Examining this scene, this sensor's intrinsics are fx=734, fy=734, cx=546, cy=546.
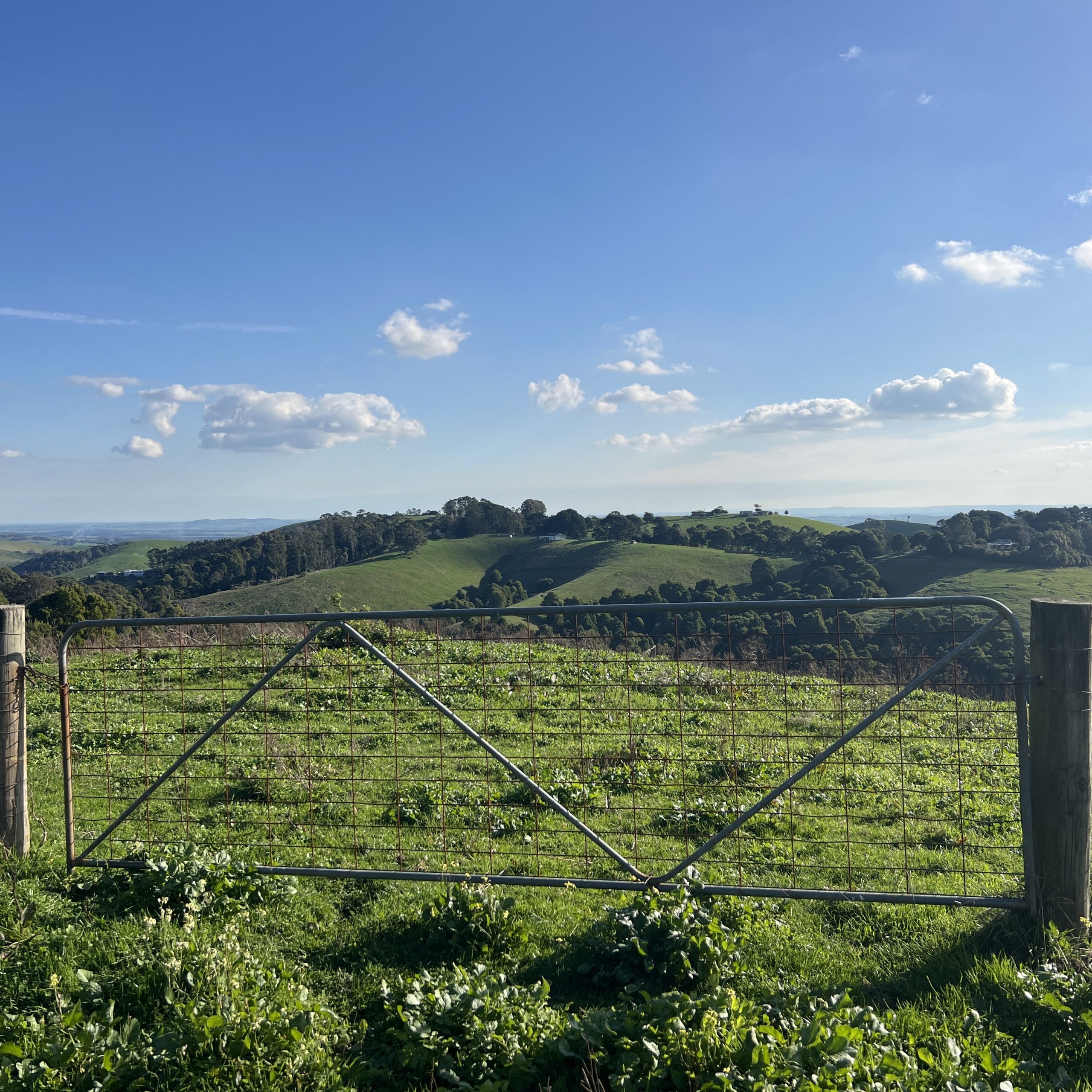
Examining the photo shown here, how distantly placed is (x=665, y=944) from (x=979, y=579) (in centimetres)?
8890

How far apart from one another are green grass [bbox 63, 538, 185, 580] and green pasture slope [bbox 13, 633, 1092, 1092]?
404 ft

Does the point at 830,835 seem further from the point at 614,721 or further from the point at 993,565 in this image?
the point at 993,565

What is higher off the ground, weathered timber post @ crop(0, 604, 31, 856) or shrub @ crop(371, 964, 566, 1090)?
weathered timber post @ crop(0, 604, 31, 856)

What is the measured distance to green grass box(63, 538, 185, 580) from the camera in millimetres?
127000

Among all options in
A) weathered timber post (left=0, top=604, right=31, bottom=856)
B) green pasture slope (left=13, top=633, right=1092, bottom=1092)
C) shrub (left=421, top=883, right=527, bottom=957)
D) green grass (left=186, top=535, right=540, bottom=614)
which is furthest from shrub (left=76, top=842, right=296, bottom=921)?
green grass (left=186, top=535, right=540, bottom=614)

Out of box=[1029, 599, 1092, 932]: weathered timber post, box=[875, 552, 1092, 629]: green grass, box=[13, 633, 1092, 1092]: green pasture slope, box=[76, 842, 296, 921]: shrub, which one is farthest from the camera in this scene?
box=[875, 552, 1092, 629]: green grass

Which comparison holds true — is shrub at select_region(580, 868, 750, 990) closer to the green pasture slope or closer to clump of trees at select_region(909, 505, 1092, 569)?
the green pasture slope

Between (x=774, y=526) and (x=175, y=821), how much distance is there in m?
114

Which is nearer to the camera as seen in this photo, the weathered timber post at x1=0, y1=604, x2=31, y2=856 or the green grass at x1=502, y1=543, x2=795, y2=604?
the weathered timber post at x1=0, y1=604, x2=31, y2=856

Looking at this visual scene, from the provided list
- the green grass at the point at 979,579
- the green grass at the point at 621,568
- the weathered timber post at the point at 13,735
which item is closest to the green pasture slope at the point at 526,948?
the weathered timber post at the point at 13,735

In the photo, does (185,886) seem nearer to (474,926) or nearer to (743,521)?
(474,926)

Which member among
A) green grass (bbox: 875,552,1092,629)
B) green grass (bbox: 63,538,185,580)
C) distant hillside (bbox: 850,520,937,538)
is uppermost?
distant hillside (bbox: 850,520,937,538)

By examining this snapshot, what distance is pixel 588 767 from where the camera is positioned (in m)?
8.88

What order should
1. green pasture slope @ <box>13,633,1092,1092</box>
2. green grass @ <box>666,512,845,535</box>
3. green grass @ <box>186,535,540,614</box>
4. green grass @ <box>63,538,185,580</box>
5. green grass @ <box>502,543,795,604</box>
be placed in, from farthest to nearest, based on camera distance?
green grass @ <box>63,538,185,580</box> < green grass @ <box>666,512,845,535</box> < green grass @ <box>502,543,795,604</box> < green grass @ <box>186,535,540,614</box> < green pasture slope @ <box>13,633,1092,1092</box>
